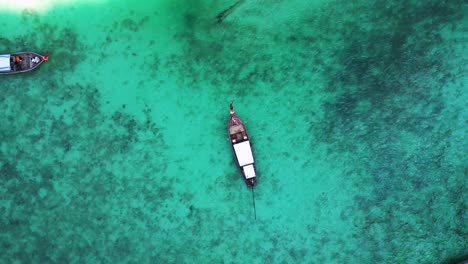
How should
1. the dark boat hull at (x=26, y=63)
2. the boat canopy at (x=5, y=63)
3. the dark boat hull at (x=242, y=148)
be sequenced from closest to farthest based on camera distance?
the dark boat hull at (x=242, y=148) < the boat canopy at (x=5, y=63) < the dark boat hull at (x=26, y=63)

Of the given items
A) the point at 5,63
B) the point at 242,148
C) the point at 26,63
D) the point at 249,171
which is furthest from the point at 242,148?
the point at 5,63

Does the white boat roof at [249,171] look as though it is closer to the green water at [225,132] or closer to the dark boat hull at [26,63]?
the green water at [225,132]

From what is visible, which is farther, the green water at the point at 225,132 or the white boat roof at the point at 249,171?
the green water at the point at 225,132

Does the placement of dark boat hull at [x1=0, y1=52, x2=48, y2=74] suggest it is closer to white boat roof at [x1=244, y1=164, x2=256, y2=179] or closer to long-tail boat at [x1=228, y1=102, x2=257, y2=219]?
long-tail boat at [x1=228, y1=102, x2=257, y2=219]

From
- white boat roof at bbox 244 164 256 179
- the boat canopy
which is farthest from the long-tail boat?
the boat canopy

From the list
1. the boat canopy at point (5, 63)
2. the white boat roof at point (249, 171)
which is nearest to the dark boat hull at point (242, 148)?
the white boat roof at point (249, 171)

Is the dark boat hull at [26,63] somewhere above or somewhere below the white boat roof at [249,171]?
above

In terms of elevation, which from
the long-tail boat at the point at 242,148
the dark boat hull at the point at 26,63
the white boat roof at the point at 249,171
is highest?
the dark boat hull at the point at 26,63

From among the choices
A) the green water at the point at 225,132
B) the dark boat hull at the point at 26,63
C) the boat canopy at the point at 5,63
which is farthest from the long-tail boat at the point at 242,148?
the boat canopy at the point at 5,63

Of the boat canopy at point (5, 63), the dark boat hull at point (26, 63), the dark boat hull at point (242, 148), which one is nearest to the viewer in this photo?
the dark boat hull at point (242, 148)
